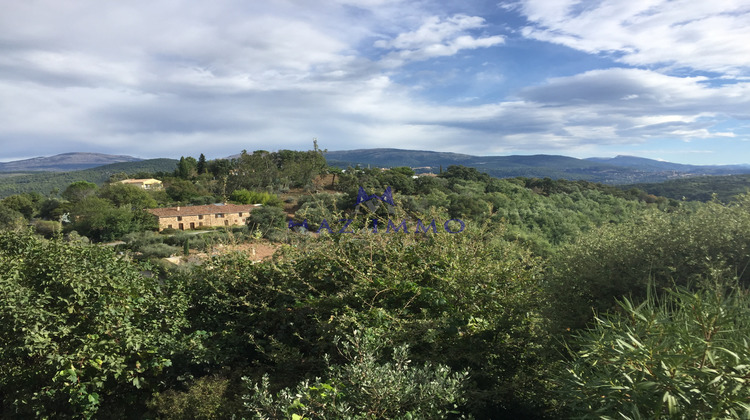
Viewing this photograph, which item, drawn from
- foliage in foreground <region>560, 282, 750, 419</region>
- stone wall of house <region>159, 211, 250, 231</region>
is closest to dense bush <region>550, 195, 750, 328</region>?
foliage in foreground <region>560, 282, 750, 419</region>

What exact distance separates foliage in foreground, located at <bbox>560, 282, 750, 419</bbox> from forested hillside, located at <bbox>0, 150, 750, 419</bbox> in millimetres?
16

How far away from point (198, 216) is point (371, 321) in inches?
1334

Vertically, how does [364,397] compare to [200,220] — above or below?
above

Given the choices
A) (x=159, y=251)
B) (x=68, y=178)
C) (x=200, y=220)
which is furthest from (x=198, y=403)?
(x=68, y=178)

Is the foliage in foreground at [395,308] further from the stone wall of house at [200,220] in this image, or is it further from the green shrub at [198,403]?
the stone wall of house at [200,220]

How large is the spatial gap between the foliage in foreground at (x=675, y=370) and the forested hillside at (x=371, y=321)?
0.05ft

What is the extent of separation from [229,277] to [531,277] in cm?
316

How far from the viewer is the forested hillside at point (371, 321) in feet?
7.23

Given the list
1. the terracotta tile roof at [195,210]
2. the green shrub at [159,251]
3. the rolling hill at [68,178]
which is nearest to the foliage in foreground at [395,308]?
the green shrub at [159,251]

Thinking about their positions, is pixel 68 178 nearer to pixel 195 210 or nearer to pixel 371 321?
pixel 195 210

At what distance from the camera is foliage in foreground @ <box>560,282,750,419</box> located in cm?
160

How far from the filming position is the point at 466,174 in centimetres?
4459

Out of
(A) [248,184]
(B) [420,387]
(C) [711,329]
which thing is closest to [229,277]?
(B) [420,387]

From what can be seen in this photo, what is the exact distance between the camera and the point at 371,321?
128 inches
